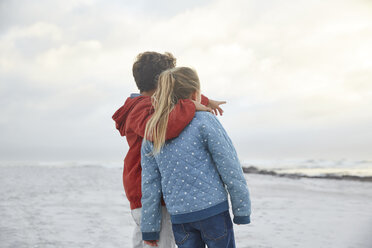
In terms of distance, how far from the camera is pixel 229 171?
1.97 m

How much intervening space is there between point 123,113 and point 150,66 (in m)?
0.37

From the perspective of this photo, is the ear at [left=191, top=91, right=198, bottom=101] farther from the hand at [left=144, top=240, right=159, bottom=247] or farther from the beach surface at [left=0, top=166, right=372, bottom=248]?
the beach surface at [left=0, top=166, right=372, bottom=248]

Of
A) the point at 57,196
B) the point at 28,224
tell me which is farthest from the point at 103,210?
the point at 57,196

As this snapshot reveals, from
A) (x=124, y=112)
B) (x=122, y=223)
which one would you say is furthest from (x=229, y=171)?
(x=122, y=223)

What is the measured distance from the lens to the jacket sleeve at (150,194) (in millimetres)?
2168

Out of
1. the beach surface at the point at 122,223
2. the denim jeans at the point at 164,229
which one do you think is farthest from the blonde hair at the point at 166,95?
the beach surface at the point at 122,223

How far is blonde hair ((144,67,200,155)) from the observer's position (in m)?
2.03

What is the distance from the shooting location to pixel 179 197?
6.63 ft

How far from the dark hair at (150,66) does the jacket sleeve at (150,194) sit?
432 millimetres

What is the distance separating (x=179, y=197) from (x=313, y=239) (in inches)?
128

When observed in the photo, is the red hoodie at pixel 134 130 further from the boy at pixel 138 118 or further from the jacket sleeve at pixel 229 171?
the jacket sleeve at pixel 229 171

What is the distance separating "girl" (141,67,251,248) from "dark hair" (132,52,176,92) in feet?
0.68

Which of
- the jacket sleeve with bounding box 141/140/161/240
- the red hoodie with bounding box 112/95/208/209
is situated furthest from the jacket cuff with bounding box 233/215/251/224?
the red hoodie with bounding box 112/95/208/209

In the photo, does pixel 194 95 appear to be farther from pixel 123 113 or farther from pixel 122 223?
pixel 122 223
